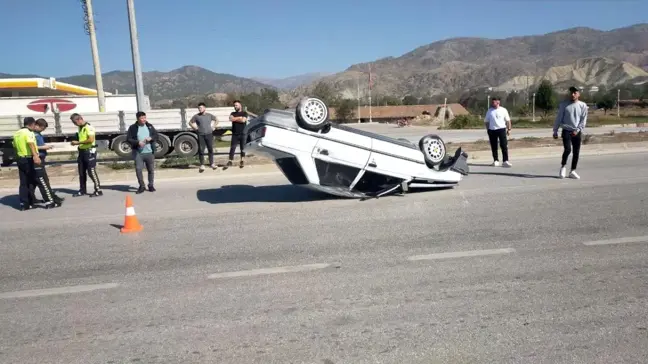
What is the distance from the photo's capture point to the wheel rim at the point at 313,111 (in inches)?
295

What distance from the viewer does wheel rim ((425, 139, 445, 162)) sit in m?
8.48

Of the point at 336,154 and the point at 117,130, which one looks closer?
the point at 336,154

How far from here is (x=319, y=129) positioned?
7.62 m

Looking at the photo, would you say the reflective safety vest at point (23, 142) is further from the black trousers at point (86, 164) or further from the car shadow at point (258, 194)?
the car shadow at point (258, 194)

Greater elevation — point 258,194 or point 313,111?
point 313,111

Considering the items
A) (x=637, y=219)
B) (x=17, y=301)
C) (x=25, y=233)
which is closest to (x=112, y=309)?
(x=17, y=301)

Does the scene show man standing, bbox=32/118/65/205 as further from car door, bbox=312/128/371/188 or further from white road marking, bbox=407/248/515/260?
white road marking, bbox=407/248/515/260

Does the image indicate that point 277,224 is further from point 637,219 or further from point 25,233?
point 637,219

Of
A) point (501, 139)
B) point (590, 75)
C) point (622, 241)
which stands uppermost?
point (590, 75)

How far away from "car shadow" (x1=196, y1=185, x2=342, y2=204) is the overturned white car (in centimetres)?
76

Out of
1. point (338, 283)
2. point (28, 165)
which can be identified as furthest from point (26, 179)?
point (338, 283)

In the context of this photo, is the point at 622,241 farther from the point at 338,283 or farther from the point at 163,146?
the point at 163,146

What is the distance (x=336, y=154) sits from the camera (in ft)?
25.2

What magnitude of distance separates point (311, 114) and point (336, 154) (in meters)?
0.72
